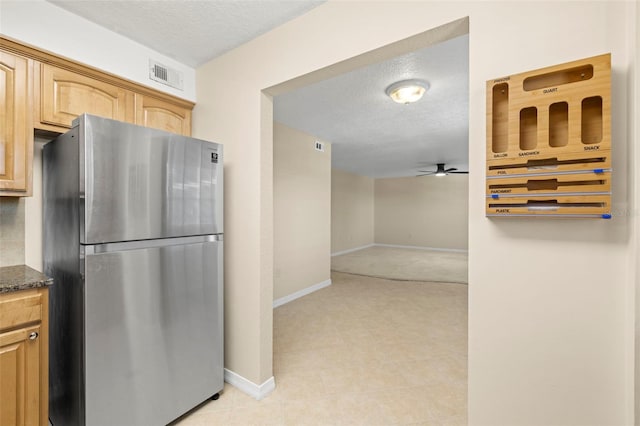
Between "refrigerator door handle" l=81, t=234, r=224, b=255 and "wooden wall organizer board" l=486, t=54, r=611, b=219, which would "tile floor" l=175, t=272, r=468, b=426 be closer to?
"refrigerator door handle" l=81, t=234, r=224, b=255

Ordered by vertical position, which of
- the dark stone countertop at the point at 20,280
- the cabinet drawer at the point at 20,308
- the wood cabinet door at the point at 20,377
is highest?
the dark stone countertop at the point at 20,280

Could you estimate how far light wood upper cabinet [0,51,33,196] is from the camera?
4.87 ft

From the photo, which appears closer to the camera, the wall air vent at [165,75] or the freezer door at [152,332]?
the freezer door at [152,332]

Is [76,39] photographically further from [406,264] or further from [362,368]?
[406,264]

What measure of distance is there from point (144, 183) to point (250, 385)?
1.55 m

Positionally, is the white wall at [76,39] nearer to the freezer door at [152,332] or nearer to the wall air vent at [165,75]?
the wall air vent at [165,75]

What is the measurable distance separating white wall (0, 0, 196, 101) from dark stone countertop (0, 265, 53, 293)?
4.23 feet

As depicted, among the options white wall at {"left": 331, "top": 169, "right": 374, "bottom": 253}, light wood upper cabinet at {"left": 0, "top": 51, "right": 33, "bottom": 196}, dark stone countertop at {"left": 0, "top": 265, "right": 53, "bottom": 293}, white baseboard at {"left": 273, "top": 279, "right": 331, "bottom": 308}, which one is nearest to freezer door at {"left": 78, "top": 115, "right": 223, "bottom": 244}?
dark stone countertop at {"left": 0, "top": 265, "right": 53, "bottom": 293}

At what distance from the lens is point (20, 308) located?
4.25ft

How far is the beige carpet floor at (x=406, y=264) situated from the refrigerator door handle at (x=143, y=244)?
423cm

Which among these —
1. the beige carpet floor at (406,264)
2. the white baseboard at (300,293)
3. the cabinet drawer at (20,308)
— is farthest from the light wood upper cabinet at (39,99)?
the beige carpet floor at (406,264)

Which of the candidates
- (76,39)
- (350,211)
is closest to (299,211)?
(76,39)

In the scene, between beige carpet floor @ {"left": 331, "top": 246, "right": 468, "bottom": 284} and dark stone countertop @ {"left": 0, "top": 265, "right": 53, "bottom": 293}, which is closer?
dark stone countertop @ {"left": 0, "top": 265, "right": 53, "bottom": 293}

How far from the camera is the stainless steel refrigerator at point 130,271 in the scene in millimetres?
1357
